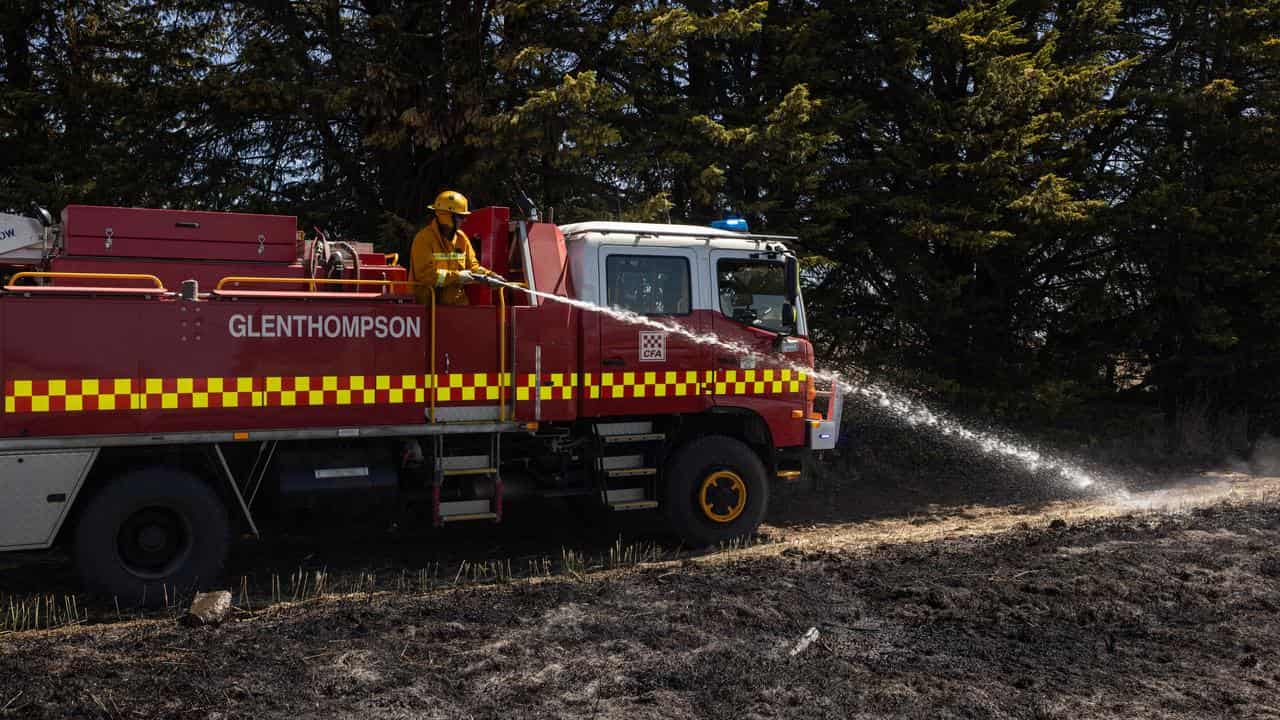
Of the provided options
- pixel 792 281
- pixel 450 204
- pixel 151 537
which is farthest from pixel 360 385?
pixel 792 281

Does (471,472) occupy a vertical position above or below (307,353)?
below

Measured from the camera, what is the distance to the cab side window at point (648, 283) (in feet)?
28.5

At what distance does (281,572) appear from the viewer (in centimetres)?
836

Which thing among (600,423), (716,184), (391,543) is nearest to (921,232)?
(716,184)

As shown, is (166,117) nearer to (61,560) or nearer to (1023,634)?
(61,560)

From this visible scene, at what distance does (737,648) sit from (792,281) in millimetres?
4272

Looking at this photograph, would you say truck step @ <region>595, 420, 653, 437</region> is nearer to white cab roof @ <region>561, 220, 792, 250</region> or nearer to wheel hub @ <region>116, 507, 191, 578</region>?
white cab roof @ <region>561, 220, 792, 250</region>

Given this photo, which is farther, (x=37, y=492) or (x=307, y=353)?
A: (x=307, y=353)

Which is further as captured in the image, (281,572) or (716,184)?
(716,184)

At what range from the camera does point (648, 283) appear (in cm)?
881

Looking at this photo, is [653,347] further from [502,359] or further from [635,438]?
[502,359]

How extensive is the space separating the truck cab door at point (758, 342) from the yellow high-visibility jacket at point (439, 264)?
2222 millimetres

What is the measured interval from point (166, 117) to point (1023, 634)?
429 inches

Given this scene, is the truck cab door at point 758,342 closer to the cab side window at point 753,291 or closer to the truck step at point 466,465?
the cab side window at point 753,291
